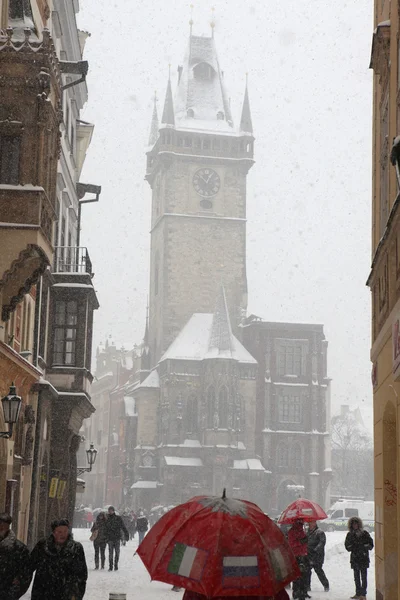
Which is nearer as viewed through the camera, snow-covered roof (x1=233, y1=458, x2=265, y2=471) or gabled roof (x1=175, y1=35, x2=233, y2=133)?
snow-covered roof (x1=233, y1=458, x2=265, y2=471)

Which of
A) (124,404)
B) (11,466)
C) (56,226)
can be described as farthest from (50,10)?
(124,404)

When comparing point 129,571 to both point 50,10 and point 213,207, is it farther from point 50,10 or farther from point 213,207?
point 213,207

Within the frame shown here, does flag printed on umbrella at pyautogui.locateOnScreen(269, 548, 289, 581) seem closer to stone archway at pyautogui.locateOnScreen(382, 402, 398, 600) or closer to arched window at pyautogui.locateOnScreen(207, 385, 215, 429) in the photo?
stone archway at pyautogui.locateOnScreen(382, 402, 398, 600)

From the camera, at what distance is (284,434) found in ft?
276

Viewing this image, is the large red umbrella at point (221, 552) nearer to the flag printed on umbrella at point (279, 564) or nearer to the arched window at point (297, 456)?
the flag printed on umbrella at point (279, 564)

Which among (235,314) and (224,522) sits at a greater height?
(235,314)

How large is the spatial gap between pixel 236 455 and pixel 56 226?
53.8 metres

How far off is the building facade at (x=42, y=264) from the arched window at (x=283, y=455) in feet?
166

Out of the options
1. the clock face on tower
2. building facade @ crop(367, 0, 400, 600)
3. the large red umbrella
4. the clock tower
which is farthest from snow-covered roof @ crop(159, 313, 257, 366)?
the large red umbrella

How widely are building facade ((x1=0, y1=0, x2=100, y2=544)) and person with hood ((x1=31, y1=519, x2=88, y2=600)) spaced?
924 centimetres

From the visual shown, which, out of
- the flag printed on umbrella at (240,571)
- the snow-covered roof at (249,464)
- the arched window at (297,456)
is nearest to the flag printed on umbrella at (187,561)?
the flag printed on umbrella at (240,571)

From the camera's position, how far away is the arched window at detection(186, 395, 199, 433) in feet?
270

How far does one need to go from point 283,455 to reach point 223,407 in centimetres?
682

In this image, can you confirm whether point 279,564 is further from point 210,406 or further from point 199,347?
point 199,347
